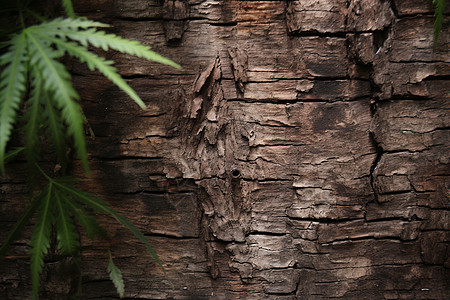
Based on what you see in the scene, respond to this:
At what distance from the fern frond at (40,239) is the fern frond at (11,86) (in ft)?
0.99

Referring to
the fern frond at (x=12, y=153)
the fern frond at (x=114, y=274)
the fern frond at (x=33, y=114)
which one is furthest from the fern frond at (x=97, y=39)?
the fern frond at (x=114, y=274)

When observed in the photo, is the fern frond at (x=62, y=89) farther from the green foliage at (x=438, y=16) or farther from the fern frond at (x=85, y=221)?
the green foliage at (x=438, y=16)

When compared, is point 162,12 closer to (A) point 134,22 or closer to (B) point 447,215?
(A) point 134,22

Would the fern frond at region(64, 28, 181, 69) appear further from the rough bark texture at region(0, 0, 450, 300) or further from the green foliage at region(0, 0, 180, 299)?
the rough bark texture at region(0, 0, 450, 300)

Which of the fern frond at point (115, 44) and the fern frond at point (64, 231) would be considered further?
the fern frond at point (64, 231)

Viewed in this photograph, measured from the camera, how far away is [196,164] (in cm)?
160

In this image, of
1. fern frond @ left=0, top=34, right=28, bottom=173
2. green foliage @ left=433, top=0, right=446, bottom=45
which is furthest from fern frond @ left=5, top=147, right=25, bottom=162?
green foliage @ left=433, top=0, right=446, bottom=45

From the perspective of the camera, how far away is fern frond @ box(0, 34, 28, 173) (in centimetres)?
100

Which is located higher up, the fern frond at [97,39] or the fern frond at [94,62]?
the fern frond at [97,39]

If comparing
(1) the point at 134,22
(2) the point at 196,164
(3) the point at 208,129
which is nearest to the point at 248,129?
(3) the point at 208,129

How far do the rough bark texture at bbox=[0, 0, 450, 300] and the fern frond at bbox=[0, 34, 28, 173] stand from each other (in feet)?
1.55

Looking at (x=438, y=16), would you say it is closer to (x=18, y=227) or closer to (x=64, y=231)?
(x=64, y=231)

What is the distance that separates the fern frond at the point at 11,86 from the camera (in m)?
1.00

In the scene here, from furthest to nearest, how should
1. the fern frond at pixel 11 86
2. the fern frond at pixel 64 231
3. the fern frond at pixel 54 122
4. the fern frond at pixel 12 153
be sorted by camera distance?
the fern frond at pixel 12 153 < the fern frond at pixel 64 231 < the fern frond at pixel 54 122 < the fern frond at pixel 11 86
